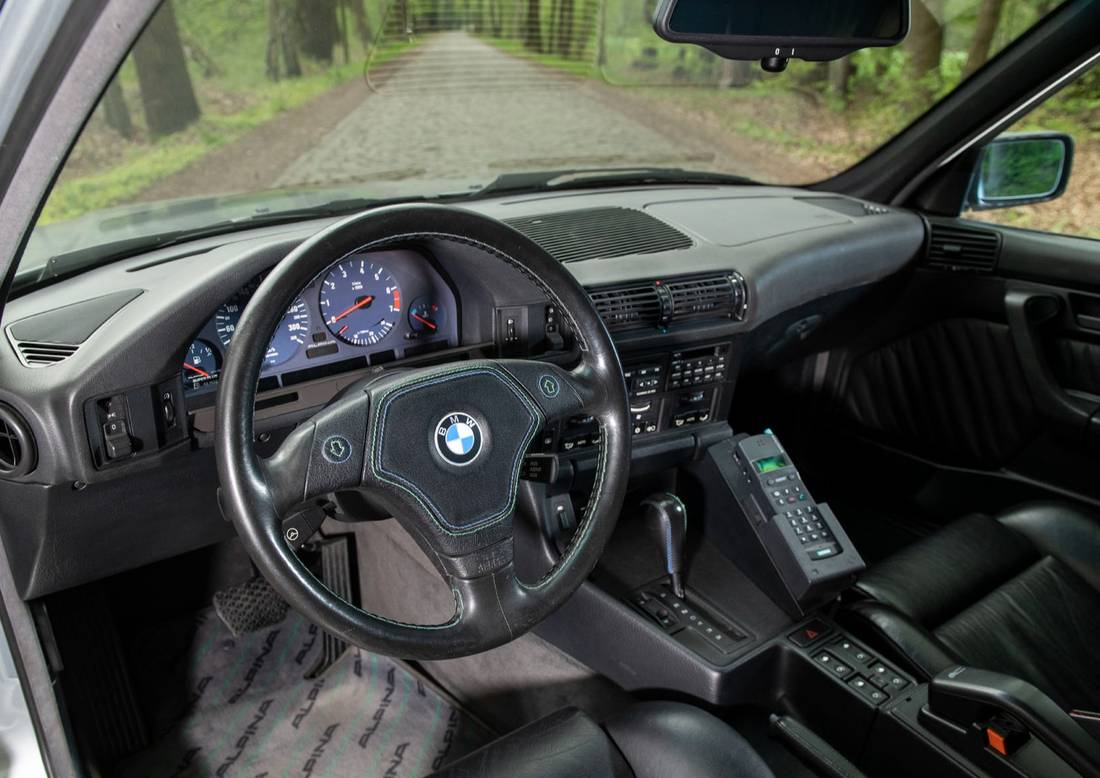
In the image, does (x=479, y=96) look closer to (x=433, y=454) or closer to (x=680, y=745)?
(x=433, y=454)

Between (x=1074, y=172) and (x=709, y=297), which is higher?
(x=1074, y=172)

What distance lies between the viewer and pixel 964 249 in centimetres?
287

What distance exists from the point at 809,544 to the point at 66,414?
4.83 feet

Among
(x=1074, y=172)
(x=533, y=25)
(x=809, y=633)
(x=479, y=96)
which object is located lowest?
(x=809, y=633)

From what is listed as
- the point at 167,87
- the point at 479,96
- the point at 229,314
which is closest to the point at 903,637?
the point at 229,314

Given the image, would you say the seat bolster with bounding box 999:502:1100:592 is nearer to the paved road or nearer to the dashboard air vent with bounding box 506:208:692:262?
the dashboard air vent with bounding box 506:208:692:262

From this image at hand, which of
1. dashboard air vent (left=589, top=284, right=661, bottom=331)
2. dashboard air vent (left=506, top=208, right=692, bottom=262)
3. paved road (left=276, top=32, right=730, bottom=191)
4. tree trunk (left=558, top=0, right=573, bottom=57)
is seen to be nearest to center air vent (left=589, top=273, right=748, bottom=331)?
dashboard air vent (left=589, top=284, right=661, bottom=331)

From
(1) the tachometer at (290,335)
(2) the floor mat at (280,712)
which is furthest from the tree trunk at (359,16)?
(1) the tachometer at (290,335)

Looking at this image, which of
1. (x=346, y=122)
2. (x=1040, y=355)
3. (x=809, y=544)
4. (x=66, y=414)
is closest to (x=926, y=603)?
(x=809, y=544)

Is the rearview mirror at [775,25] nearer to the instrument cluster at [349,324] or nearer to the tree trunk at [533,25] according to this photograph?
the instrument cluster at [349,324]

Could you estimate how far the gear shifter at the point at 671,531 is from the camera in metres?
2.04

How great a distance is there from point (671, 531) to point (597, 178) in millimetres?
1178

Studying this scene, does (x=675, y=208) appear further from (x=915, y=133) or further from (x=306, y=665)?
(x=306, y=665)

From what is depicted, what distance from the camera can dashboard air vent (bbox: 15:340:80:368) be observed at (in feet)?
4.75
